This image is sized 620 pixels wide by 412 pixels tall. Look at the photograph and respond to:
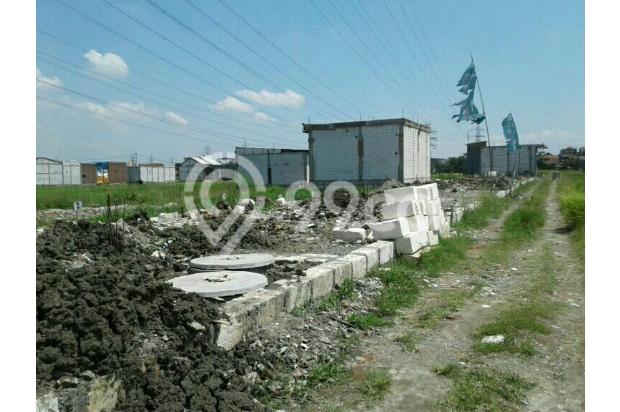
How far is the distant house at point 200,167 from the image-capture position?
49866 millimetres

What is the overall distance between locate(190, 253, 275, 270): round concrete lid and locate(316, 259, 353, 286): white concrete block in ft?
2.50

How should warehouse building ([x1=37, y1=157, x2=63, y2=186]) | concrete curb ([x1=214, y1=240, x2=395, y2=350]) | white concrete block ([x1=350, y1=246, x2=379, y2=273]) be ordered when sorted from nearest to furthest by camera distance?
concrete curb ([x1=214, y1=240, x2=395, y2=350]), white concrete block ([x1=350, y1=246, x2=379, y2=273]), warehouse building ([x1=37, y1=157, x2=63, y2=186])

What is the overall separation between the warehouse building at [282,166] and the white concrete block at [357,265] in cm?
2779

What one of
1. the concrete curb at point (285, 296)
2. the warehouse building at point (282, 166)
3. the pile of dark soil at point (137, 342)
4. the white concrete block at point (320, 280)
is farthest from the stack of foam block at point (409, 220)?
the warehouse building at point (282, 166)

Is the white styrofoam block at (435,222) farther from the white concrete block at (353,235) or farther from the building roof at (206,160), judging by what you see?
the building roof at (206,160)

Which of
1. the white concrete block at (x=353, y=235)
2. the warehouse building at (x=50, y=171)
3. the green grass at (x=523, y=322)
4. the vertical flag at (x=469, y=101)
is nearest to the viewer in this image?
the green grass at (x=523, y=322)

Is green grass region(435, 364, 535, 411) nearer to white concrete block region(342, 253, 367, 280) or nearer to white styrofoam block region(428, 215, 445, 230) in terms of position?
white concrete block region(342, 253, 367, 280)

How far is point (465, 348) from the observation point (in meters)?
4.30

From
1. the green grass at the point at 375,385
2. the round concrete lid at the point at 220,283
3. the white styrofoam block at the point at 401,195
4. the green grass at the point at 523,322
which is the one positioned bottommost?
the green grass at the point at 375,385

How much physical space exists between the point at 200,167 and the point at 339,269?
50.5m

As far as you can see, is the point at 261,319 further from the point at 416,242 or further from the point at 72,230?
the point at 416,242

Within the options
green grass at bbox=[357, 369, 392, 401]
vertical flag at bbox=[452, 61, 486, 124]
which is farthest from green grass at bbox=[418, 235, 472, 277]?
vertical flag at bbox=[452, 61, 486, 124]

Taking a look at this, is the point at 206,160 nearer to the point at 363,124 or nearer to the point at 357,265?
the point at 363,124

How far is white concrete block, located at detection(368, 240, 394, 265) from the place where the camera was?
731cm
